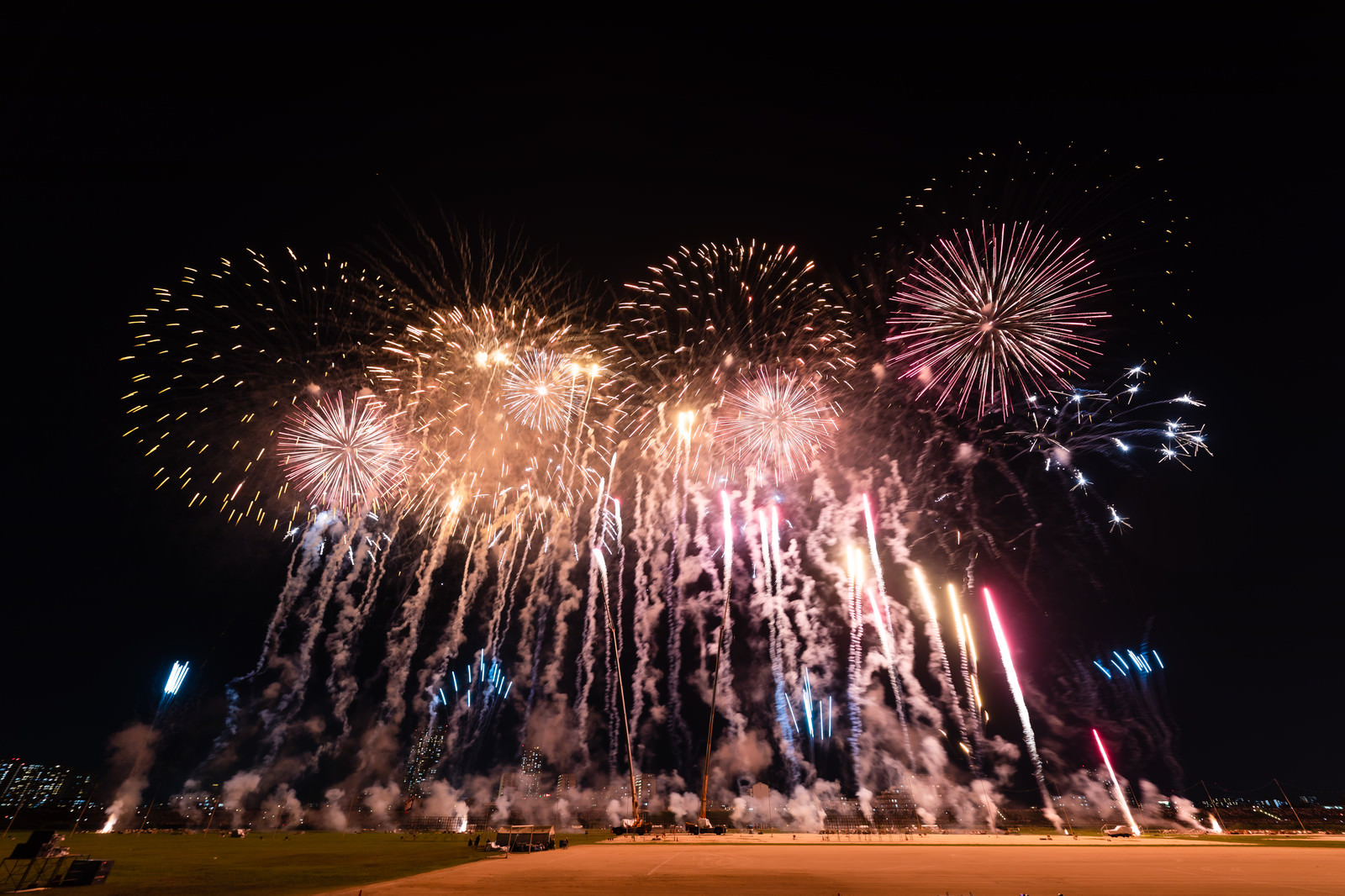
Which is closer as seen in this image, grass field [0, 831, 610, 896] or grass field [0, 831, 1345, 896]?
grass field [0, 831, 1345, 896]

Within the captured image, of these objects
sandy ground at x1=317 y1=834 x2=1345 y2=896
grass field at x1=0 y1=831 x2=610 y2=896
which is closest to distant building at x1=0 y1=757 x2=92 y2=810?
grass field at x1=0 y1=831 x2=610 y2=896

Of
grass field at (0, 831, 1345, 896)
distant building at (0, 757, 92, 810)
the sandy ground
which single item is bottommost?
the sandy ground

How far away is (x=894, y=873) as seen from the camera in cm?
2481

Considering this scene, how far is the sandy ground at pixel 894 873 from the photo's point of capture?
66.4 feet

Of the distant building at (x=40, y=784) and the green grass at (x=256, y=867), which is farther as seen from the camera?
the distant building at (x=40, y=784)

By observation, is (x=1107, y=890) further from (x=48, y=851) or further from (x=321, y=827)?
(x=321, y=827)

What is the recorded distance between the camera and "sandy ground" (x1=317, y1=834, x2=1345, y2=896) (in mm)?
20250

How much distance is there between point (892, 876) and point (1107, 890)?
732cm

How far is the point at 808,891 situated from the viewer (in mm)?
19562

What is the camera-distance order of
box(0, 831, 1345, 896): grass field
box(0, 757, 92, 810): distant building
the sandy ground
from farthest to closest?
1. box(0, 757, 92, 810): distant building
2. box(0, 831, 1345, 896): grass field
3. the sandy ground

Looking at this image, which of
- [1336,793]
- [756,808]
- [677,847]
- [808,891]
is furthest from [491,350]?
[1336,793]

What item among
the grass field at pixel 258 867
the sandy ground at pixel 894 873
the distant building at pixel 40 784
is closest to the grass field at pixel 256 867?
the grass field at pixel 258 867

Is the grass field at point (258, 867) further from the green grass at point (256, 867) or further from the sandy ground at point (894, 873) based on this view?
the sandy ground at point (894, 873)

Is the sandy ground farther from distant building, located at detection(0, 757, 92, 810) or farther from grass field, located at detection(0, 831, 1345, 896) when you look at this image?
distant building, located at detection(0, 757, 92, 810)
